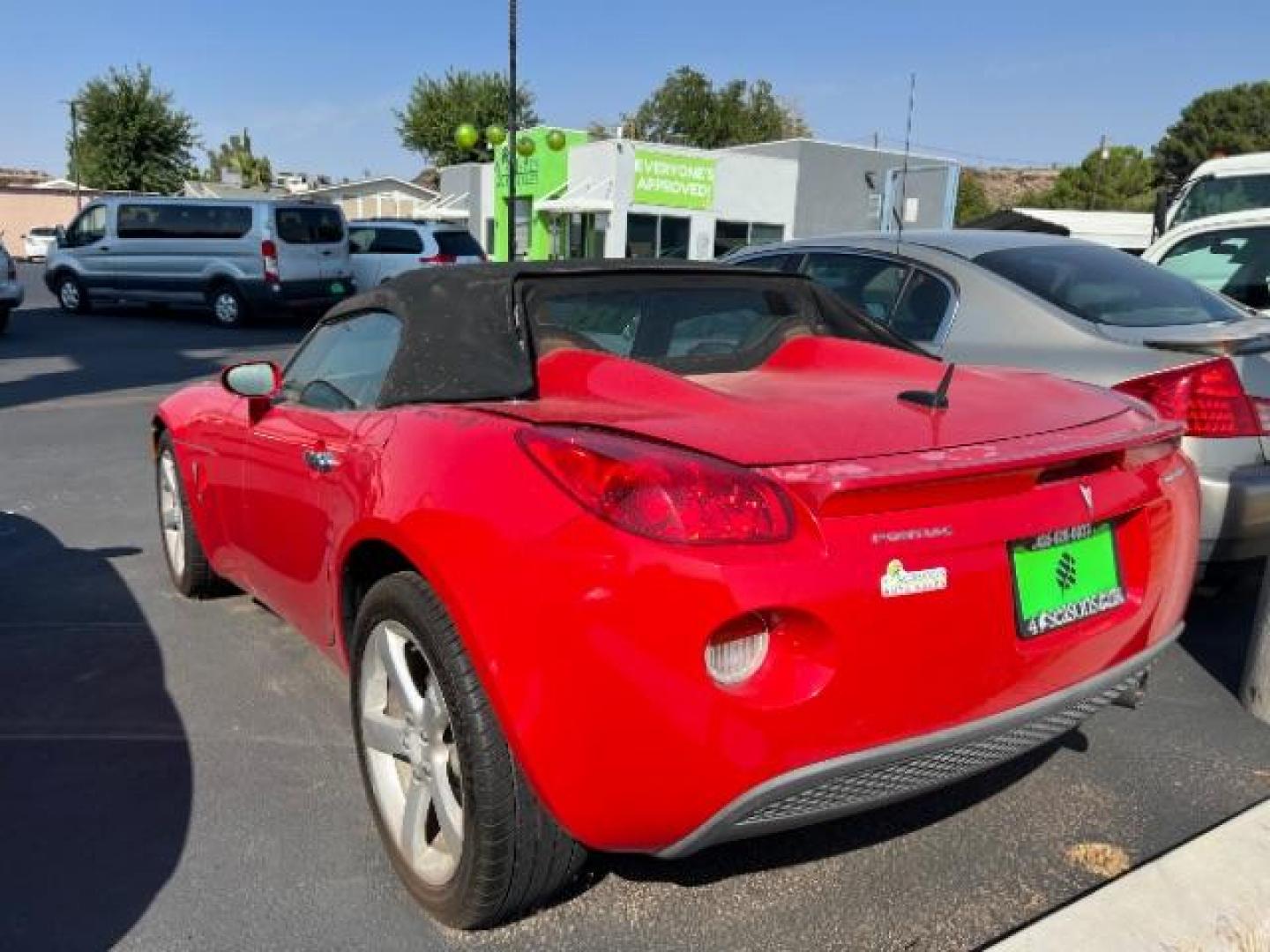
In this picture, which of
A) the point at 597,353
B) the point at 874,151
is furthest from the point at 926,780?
the point at 874,151

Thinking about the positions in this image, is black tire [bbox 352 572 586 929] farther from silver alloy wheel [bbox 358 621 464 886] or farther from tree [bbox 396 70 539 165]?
tree [bbox 396 70 539 165]

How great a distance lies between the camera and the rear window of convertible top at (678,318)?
2766mm

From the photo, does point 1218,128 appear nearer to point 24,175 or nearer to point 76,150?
point 76,150

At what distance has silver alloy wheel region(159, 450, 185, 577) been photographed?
4.20m

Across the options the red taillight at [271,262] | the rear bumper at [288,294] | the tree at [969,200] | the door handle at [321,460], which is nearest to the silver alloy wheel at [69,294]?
the rear bumper at [288,294]

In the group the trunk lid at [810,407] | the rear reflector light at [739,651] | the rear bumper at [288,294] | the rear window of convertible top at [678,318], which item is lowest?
the rear bumper at [288,294]

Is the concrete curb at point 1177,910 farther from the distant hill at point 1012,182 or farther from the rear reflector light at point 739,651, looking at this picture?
the distant hill at point 1012,182

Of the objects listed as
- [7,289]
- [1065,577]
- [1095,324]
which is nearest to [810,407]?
[1065,577]

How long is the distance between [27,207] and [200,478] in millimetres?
63632

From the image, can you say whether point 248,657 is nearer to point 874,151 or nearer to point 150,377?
point 150,377

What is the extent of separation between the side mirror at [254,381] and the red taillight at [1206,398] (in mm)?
2866

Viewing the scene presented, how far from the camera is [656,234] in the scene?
27297 mm

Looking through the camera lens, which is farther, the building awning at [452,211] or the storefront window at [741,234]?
the building awning at [452,211]

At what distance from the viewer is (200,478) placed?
12.3 feet
